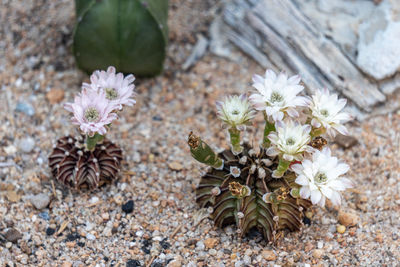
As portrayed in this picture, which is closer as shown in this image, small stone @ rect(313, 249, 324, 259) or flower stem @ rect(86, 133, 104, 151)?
small stone @ rect(313, 249, 324, 259)

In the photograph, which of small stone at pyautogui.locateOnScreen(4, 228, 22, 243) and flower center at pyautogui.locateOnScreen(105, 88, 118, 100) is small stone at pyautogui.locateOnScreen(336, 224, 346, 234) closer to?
flower center at pyautogui.locateOnScreen(105, 88, 118, 100)

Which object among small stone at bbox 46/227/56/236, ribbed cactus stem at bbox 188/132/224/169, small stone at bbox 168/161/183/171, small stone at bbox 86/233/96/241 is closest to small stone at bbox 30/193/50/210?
small stone at bbox 46/227/56/236

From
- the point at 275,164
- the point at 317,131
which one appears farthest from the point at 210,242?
the point at 317,131

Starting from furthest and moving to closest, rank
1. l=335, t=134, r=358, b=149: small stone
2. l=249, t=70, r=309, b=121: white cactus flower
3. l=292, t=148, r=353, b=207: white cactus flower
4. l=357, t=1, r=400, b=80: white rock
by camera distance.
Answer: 1. l=357, t=1, r=400, b=80: white rock
2. l=335, t=134, r=358, b=149: small stone
3. l=249, t=70, r=309, b=121: white cactus flower
4. l=292, t=148, r=353, b=207: white cactus flower

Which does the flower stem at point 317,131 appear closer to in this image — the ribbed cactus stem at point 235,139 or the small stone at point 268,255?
the ribbed cactus stem at point 235,139

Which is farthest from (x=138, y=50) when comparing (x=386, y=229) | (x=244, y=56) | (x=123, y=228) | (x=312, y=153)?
(x=386, y=229)

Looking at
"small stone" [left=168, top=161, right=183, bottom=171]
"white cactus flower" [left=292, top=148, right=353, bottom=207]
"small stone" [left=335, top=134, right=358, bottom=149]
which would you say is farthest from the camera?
"small stone" [left=335, top=134, right=358, bottom=149]
